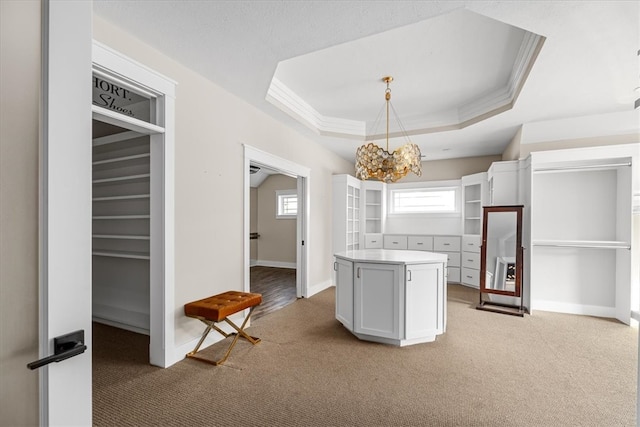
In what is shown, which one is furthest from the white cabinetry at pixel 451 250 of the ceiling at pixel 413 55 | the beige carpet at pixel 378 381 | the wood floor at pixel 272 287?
the wood floor at pixel 272 287

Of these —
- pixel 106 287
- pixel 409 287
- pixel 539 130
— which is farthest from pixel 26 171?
pixel 539 130

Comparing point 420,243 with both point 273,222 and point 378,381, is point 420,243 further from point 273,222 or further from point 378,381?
point 378,381

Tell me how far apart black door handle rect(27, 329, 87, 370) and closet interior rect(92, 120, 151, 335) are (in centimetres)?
276

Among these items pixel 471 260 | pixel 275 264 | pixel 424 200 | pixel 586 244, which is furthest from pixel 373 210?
pixel 586 244

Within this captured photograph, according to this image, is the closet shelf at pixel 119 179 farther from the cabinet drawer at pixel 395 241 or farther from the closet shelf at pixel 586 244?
the closet shelf at pixel 586 244

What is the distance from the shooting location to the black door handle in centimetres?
78

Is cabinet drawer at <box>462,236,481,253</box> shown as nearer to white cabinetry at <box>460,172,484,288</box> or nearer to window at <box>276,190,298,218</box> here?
white cabinetry at <box>460,172,484,288</box>

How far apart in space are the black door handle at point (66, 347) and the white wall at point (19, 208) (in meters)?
0.06

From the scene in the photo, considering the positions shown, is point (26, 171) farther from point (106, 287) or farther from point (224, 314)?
point (106, 287)

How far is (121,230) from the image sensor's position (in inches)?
141

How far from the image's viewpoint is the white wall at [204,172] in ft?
8.96

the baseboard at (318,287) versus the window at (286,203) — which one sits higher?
the window at (286,203)

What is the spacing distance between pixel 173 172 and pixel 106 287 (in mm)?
2130

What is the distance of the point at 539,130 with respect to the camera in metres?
4.27
